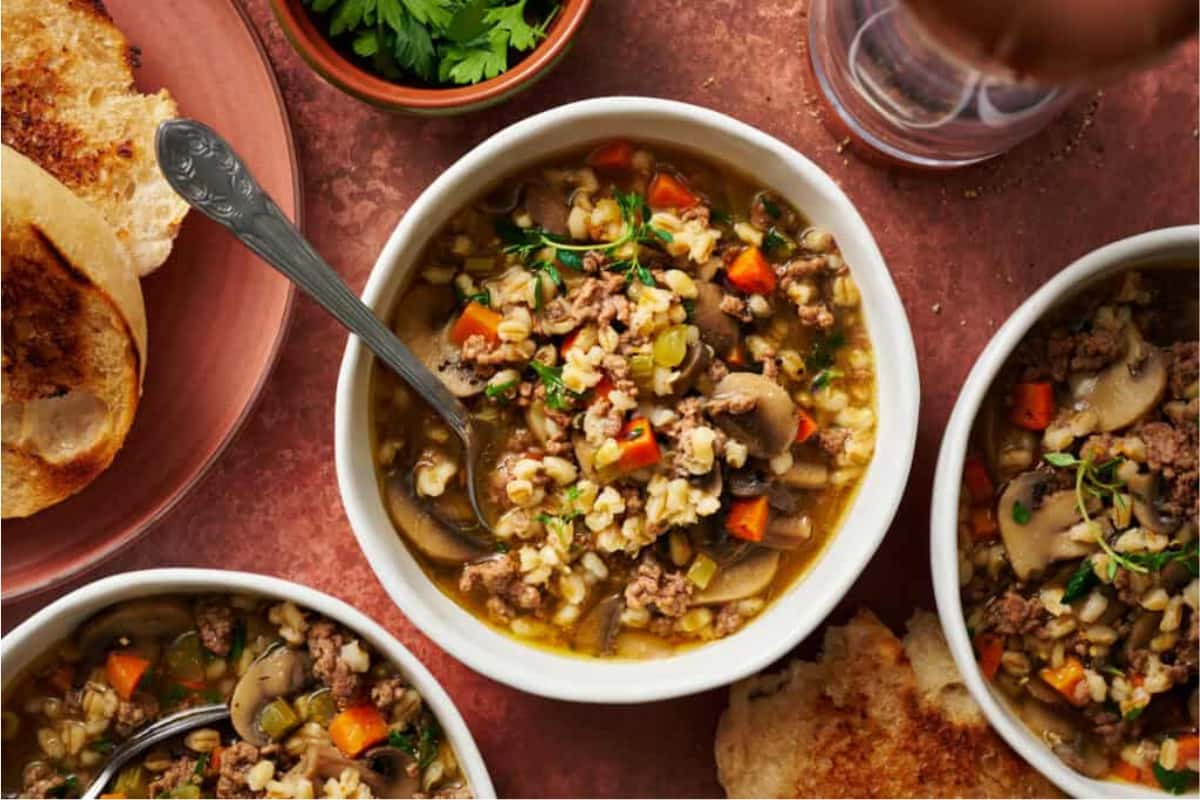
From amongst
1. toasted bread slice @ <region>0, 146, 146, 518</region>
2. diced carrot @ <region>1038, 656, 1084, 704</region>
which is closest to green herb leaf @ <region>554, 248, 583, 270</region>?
toasted bread slice @ <region>0, 146, 146, 518</region>

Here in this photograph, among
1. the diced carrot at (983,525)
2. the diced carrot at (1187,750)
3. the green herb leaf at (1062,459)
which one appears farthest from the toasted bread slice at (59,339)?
the diced carrot at (1187,750)

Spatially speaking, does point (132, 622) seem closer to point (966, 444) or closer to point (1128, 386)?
point (966, 444)

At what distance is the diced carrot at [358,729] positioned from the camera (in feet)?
9.45

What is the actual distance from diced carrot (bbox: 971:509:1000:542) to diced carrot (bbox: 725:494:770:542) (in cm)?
53

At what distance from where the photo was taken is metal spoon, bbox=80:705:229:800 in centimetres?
289

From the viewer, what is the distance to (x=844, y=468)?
2832mm

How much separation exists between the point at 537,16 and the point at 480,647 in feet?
4.75

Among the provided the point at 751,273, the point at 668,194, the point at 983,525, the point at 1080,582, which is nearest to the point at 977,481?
the point at 983,525

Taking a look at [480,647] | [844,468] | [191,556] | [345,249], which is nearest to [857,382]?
[844,468]

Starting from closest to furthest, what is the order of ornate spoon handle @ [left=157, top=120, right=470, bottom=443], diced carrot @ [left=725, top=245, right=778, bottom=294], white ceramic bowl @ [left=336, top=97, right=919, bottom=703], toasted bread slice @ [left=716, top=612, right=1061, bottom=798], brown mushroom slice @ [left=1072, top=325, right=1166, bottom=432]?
1. ornate spoon handle @ [left=157, top=120, right=470, bottom=443]
2. white ceramic bowl @ [left=336, top=97, right=919, bottom=703]
3. diced carrot @ [left=725, top=245, right=778, bottom=294]
4. brown mushroom slice @ [left=1072, top=325, right=1166, bottom=432]
5. toasted bread slice @ [left=716, top=612, right=1061, bottom=798]

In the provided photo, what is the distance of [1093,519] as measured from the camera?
287 cm

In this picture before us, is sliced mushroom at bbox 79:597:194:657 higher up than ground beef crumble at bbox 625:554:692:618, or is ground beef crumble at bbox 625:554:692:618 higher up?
ground beef crumble at bbox 625:554:692:618

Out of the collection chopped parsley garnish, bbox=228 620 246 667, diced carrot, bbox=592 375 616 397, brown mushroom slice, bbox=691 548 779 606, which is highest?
diced carrot, bbox=592 375 616 397

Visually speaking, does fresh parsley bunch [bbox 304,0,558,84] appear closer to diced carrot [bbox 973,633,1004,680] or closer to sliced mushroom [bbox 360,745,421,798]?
sliced mushroom [bbox 360,745,421,798]
